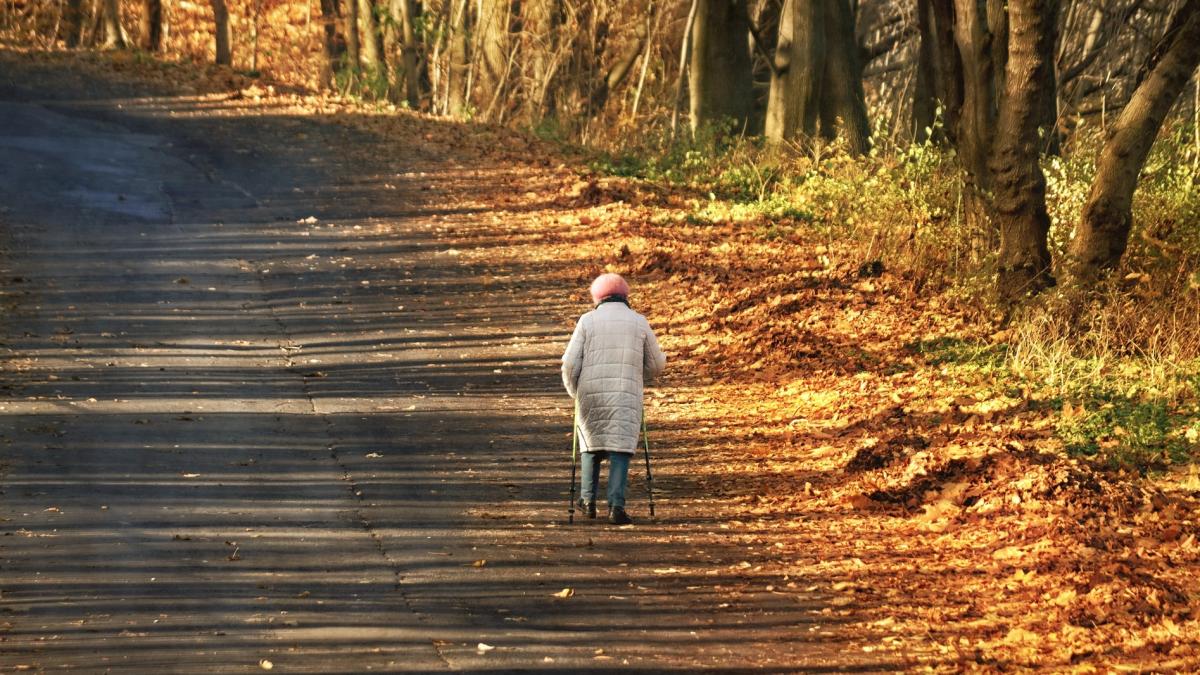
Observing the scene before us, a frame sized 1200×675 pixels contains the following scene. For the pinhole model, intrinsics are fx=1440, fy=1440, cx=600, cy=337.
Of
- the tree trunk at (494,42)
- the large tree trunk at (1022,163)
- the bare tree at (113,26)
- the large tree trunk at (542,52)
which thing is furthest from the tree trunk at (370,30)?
the large tree trunk at (1022,163)

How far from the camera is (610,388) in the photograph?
9258 millimetres

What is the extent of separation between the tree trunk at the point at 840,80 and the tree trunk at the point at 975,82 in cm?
902

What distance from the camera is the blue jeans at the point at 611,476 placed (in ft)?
30.1

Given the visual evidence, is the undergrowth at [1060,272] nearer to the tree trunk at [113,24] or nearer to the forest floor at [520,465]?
the forest floor at [520,465]

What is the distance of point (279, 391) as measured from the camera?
1204cm

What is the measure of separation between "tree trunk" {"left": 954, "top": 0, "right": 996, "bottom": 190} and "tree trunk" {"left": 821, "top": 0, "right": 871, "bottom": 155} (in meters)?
9.02

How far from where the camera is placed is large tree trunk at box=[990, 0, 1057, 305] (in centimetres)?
1285

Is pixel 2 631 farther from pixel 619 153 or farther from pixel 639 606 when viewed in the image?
pixel 619 153

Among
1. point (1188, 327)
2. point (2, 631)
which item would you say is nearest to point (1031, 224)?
point (1188, 327)

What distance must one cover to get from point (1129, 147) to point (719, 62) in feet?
45.6

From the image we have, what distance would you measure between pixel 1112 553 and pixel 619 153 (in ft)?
55.4

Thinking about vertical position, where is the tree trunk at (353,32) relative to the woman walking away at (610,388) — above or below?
above

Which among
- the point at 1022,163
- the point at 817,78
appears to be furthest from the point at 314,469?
the point at 817,78

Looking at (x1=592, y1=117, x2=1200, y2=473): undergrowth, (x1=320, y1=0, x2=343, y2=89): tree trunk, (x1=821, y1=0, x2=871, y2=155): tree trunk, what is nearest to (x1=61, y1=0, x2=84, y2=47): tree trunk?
(x1=320, y1=0, x2=343, y2=89): tree trunk
